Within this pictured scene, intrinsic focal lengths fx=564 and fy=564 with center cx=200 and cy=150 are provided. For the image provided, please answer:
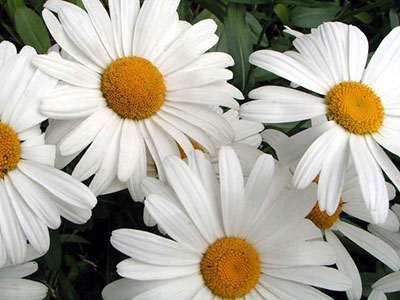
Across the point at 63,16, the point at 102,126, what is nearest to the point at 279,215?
the point at 102,126

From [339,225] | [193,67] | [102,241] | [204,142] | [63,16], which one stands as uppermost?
[63,16]

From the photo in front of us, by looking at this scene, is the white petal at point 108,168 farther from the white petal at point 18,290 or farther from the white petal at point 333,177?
the white petal at point 333,177

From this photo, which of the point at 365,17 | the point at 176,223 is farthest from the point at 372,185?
the point at 365,17

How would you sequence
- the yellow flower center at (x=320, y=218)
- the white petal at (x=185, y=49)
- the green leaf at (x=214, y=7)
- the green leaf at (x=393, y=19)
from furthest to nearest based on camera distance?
the green leaf at (x=393, y=19)
the green leaf at (x=214, y=7)
the yellow flower center at (x=320, y=218)
the white petal at (x=185, y=49)

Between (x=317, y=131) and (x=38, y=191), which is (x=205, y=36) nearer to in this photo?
(x=317, y=131)

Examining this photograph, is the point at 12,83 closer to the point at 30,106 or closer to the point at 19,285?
the point at 30,106

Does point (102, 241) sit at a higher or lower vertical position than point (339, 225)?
lower

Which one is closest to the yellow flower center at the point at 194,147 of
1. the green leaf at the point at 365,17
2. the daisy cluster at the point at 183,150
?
the daisy cluster at the point at 183,150
